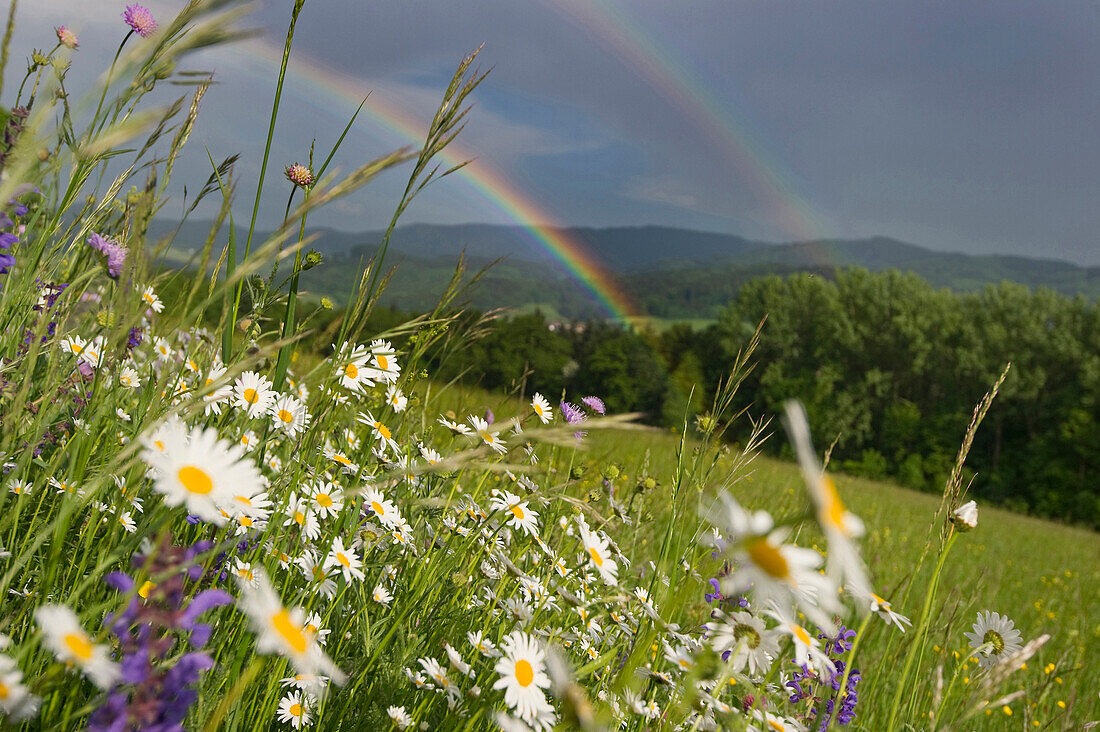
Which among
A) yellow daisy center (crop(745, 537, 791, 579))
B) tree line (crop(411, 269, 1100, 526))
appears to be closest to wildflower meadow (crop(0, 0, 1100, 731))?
yellow daisy center (crop(745, 537, 791, 579))

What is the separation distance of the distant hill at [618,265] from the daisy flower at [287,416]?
0.30 m

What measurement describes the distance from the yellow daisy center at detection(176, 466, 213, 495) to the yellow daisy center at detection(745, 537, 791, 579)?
46 centimetres

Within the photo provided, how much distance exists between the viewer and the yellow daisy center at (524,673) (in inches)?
35.8

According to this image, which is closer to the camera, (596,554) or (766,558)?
(766,558)

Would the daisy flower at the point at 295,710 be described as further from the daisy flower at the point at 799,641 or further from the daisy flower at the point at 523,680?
the daisy flower at the point at 799,641

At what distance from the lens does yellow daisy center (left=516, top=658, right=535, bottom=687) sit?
2.98 feet

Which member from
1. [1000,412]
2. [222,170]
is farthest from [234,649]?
[1000,412]

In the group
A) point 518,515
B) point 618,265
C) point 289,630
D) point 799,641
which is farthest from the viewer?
point 618,265

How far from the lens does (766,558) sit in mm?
476

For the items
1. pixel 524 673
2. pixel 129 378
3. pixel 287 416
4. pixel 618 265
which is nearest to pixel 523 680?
pixel 524 673

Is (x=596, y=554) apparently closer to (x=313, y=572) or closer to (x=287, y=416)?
(x=313, y=572)

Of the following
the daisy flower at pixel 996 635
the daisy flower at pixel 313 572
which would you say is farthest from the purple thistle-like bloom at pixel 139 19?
the daisy flower at pixel 996 635

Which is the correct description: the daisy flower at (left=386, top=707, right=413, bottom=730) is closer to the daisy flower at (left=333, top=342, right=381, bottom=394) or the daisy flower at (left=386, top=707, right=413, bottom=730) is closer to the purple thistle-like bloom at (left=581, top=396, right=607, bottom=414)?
the daisy flower at (left=333, top=342, right=381, bottom=394)

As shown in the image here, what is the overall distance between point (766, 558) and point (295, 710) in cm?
90
